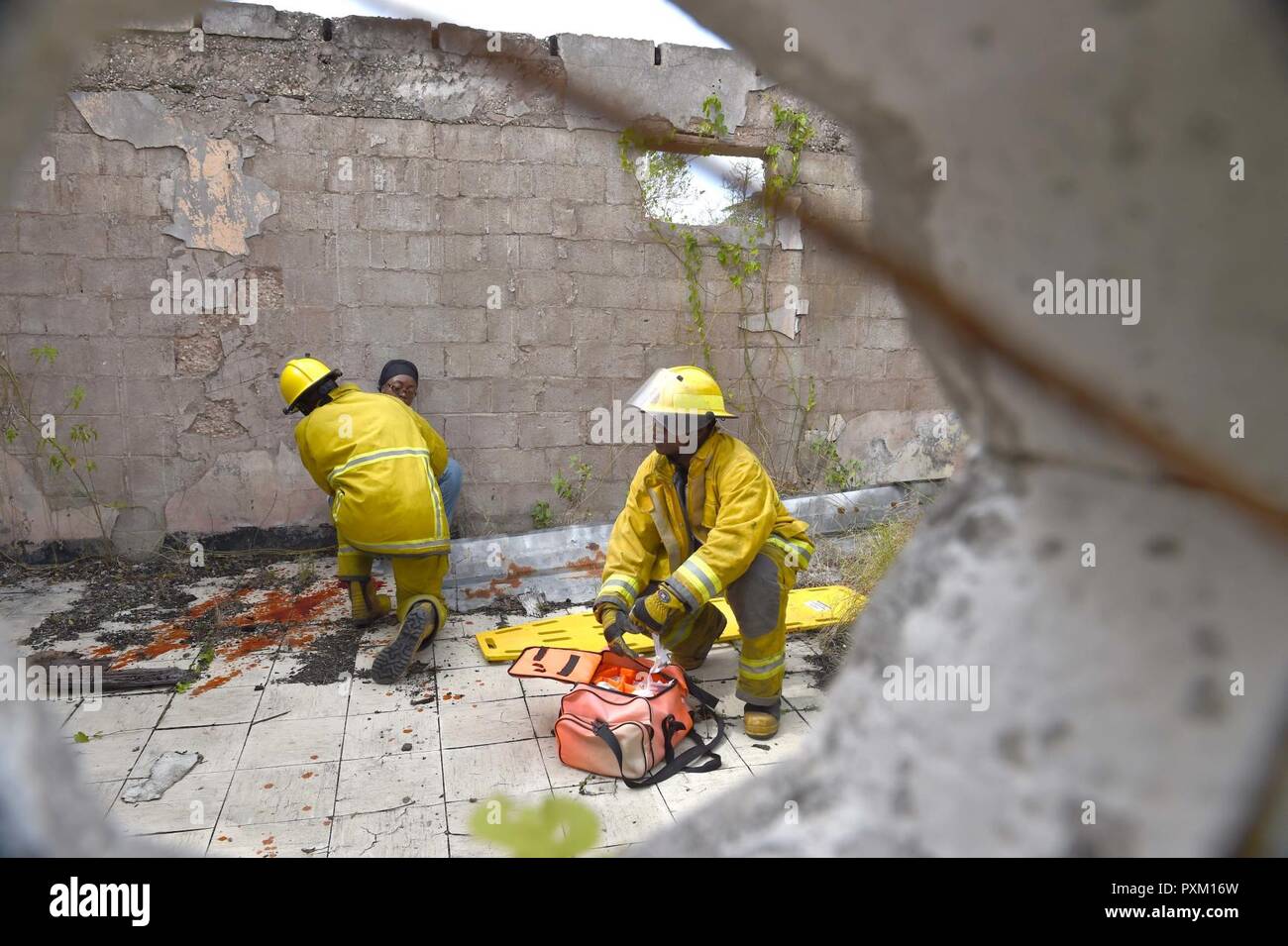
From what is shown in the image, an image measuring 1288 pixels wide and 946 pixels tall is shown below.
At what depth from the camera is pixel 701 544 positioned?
3.81 metres

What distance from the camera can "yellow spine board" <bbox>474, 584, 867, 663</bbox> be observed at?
14.1 ft

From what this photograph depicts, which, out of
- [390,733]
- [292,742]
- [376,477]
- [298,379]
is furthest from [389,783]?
[298,379]

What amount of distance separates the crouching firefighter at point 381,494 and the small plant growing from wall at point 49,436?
2.08 meters

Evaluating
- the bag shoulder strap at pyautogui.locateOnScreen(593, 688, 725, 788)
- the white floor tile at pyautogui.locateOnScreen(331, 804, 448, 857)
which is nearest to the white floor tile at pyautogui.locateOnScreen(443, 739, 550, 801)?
the white floor tile at pyautogui.locateOnScreen(331, 804, 448, 857)

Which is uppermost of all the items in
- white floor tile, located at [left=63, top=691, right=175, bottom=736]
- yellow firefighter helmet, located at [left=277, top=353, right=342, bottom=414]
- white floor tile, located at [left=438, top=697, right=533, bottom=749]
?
yellow firefighter helmet, located at [left=277, top=353, right=342, bottom=414]

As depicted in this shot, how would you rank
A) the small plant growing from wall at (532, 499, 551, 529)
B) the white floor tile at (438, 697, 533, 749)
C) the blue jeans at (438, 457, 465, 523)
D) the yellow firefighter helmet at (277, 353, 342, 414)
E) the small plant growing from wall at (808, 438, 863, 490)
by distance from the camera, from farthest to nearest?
the small plant growing from wall at (808, 438, 863, 490) → the small plant growing from wall at (532, 499, 551, 529) → the blue jeans at (438, 457, 465, 523) → the yellow firefighter helmet at (277, 353, 342, 414) → the white floor tile at (438, 697, 533, 749)

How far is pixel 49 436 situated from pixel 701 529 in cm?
465

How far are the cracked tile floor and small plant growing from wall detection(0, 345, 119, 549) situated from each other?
4.84 ft

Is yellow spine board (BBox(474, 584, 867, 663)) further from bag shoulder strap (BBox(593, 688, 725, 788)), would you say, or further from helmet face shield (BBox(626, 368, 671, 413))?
helmet face shield (BBox(626, 368, 671, 413))

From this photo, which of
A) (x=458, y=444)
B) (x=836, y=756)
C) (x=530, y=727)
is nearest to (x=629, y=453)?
(x=458, y=444)

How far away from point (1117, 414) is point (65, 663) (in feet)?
15.6

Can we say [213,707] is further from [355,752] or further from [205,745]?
[355,752]

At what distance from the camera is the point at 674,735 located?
3.25 meters

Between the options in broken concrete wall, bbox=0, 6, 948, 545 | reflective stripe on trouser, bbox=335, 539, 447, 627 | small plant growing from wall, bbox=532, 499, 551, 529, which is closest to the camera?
reflective stripe on trouser, bbox=335, 539, 447, 627
